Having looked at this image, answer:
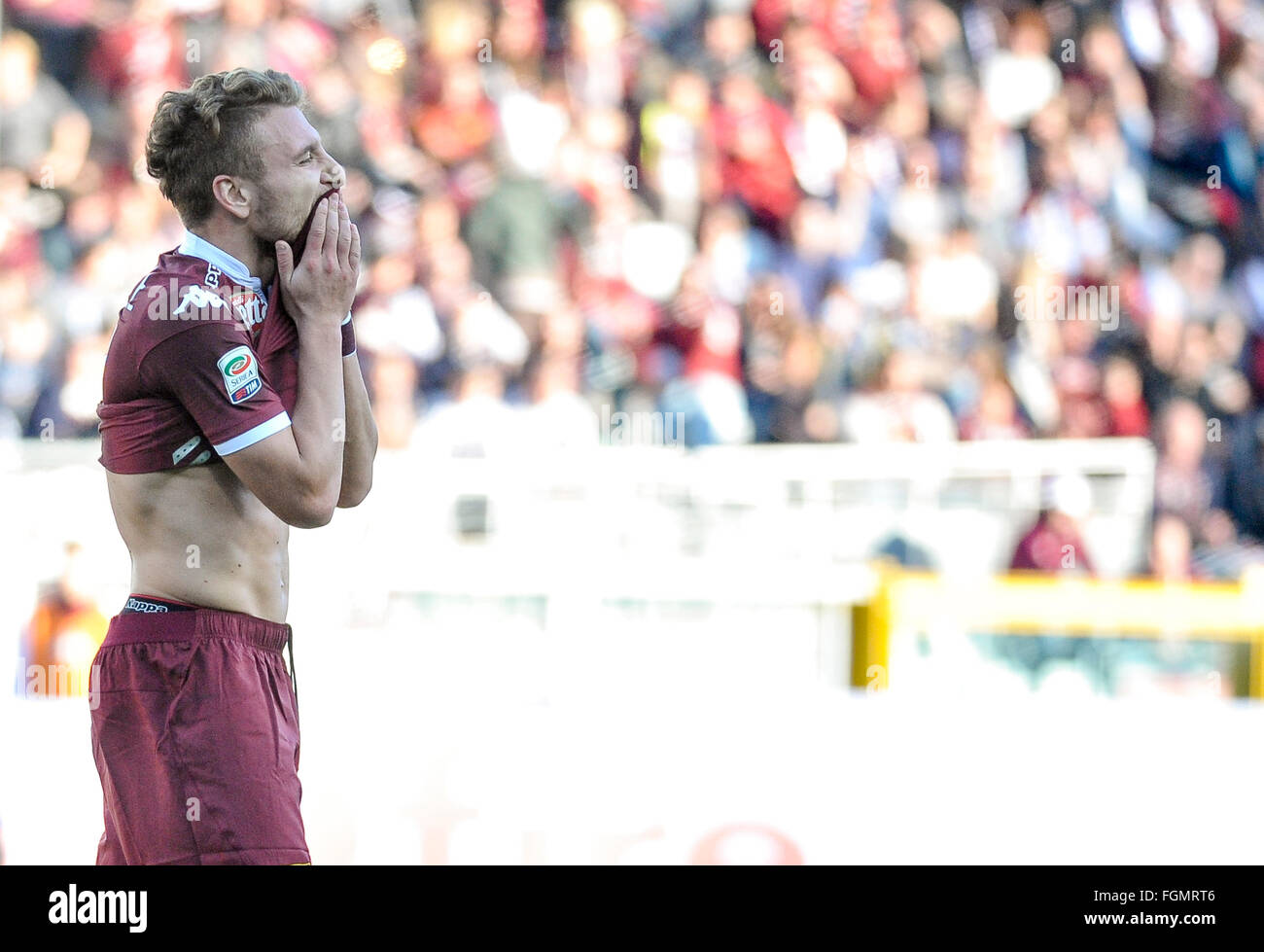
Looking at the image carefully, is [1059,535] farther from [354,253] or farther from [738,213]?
[354,253]

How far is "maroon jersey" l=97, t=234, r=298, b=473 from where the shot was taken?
1.91 meters

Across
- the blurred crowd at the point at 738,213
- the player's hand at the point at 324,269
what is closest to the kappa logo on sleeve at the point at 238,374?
the player's hand at the point at 324,269

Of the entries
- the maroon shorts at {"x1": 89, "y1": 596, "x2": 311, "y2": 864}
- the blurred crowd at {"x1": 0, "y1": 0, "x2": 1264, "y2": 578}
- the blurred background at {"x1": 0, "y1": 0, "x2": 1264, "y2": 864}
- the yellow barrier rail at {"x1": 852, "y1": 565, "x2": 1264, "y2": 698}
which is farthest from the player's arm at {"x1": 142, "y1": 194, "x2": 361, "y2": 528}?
the blurred crowd at {"x1": 0, "y1": 0, "x2": 1264, "y2": 578}

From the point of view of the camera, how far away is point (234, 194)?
6.69 feet

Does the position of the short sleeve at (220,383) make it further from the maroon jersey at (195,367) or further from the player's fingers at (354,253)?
the player's fingers at (354,253)

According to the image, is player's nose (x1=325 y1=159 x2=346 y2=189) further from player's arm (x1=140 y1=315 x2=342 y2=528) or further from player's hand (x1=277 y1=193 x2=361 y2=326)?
player's arm (x1=140 y1=315 x2=342 y2=528)

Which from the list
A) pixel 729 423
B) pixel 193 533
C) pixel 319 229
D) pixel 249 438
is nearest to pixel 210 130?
pixel 319 229

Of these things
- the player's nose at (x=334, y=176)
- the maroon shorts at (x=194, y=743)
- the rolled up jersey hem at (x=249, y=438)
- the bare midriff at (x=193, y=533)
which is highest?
the player's nose at (x=334, y=176)

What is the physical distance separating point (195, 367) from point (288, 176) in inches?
12.4

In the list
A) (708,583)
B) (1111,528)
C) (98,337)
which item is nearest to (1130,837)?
(708,583)

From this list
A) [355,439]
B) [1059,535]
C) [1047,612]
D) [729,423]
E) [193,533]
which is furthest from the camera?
[729,423]

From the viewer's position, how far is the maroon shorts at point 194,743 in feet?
6.33

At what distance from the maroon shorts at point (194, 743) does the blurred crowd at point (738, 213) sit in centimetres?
282
